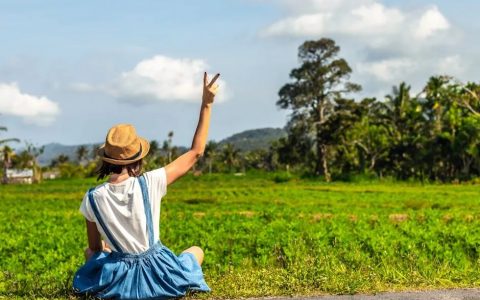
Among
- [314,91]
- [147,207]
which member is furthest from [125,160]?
[314,91]

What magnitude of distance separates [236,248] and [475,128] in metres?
36.0

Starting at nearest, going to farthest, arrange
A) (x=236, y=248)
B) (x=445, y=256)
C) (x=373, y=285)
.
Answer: (x=373, y=285) < (x=445, y=256) < (x=236, y=248)

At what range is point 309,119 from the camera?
4822 cm

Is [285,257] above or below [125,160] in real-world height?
below

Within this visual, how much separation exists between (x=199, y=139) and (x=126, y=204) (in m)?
0.70

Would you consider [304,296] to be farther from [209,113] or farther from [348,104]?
[348,104]

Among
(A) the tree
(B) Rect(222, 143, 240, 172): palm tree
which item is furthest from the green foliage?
(B) Rect(222, 143, 240, 172): palm tree

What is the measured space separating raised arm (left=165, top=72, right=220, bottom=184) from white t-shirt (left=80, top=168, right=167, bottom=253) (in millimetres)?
81

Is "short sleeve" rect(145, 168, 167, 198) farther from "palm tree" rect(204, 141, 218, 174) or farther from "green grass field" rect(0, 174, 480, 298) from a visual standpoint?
"palm tree" rect(204, 141, 218, 174)

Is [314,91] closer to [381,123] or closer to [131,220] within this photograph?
[381,123]

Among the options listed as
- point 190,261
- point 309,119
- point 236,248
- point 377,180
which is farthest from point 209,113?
point 309,119

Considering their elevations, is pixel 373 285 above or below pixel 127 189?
below

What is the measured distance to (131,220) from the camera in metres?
4.43

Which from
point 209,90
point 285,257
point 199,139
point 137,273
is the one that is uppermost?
point 209,90
